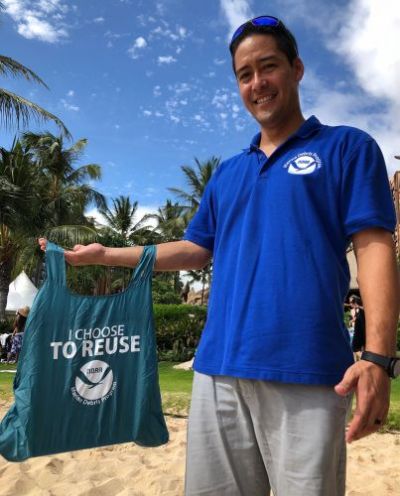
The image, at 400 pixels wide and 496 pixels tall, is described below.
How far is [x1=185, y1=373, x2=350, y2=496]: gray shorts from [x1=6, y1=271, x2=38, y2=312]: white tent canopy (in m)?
22.0

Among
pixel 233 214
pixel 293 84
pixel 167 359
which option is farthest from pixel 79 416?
pixel 167 359

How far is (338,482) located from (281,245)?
0.68 metres

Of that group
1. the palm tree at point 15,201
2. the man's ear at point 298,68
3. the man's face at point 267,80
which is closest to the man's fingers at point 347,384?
the man's face at point 267,80

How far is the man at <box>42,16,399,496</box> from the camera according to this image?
127cm

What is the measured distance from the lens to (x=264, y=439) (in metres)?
1.38

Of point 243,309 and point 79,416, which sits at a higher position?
point 243,309

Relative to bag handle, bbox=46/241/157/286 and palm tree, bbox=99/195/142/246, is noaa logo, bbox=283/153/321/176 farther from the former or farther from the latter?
palm tree, bbox=99/195/142/246

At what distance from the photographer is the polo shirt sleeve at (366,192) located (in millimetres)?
1344

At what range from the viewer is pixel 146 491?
2984 millimetres

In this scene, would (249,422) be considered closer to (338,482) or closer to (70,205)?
(338,482)

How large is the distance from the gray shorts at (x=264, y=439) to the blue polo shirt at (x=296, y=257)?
0.21ft

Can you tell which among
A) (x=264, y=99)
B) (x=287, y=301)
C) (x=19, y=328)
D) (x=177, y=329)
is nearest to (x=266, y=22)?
(x=264, y=99)

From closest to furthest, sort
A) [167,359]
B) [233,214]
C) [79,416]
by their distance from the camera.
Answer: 1. [233,214]
2. [79,416]
3. [167,359]

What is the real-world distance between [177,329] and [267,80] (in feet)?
43.9
